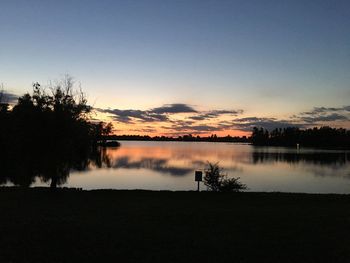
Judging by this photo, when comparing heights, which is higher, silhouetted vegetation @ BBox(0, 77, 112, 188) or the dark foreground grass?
silhouetted vegetation @ BBox(0, 77, 112, 188)

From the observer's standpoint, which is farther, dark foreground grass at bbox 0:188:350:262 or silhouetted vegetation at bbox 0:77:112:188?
silhouetted vegetation at bbox 0:77:112:188

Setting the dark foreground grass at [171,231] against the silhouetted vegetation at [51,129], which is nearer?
the dark foreground grass at [171,231]

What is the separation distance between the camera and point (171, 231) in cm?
981

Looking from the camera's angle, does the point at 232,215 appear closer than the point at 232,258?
No

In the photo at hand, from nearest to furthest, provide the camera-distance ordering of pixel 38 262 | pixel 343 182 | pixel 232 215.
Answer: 1. pixel 38 262
2. pixel 232 215
3. pixel 343 182

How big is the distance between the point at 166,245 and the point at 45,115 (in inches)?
482

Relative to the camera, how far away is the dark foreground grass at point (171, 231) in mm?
7816

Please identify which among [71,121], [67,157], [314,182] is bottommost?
[314,182]

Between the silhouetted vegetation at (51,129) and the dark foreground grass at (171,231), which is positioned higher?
the silhouetted vegetation at (51,129)

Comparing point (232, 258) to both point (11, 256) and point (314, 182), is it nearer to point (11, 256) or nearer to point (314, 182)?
point (11, 256)

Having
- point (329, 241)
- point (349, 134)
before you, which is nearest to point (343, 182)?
point (329, 241)

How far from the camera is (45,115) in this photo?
18516 mm

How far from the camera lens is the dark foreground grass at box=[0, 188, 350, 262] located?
782cm

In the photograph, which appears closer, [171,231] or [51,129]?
[171,231]
